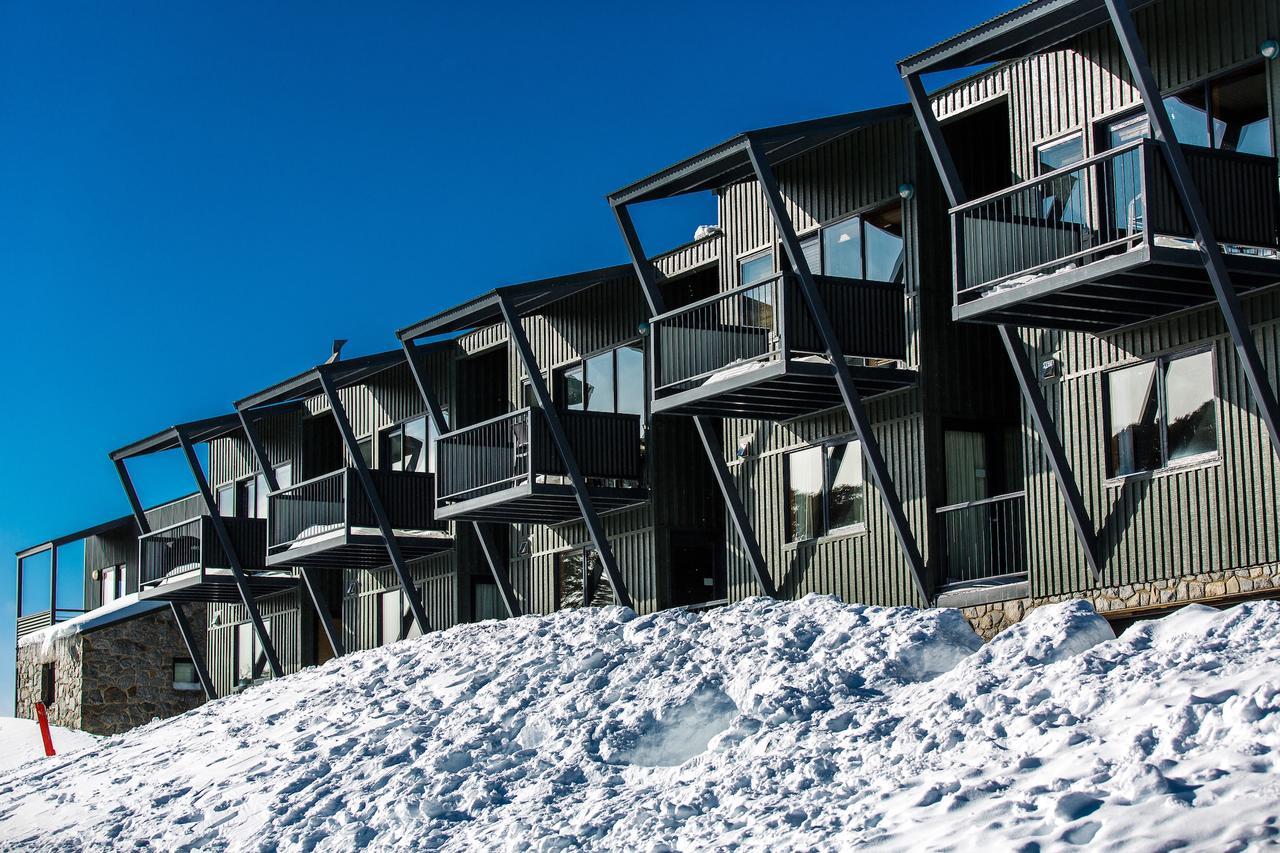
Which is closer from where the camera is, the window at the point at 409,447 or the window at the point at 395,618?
the window at the point at 409,447

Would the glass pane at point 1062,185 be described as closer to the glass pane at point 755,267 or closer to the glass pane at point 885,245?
the glass pane at point 885,245

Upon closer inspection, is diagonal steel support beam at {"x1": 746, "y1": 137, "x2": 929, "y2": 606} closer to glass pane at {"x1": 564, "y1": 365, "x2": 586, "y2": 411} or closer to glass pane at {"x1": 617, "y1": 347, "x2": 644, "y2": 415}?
glass pane at {"x1": 617, "y1": 347, "x2": 644, "y2": 415}

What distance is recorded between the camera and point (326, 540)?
3114 centimetres

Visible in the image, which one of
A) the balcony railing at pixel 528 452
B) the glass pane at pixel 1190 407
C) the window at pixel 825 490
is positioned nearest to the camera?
the glass pane at pixel 1190 407

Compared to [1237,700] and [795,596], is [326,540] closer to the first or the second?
[795,596]

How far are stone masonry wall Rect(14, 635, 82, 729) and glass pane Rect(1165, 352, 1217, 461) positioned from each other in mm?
29417

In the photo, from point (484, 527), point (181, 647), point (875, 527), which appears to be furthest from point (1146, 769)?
point (181, 647)

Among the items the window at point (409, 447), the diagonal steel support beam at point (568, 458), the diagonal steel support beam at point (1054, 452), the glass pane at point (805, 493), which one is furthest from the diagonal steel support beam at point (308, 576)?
the diagonal steel support beam at point (1054, 452)

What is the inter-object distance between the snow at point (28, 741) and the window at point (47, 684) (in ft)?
2.62

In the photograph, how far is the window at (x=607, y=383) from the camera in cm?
2823

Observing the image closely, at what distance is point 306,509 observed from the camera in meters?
32.0

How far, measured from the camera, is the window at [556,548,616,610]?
2892 cm

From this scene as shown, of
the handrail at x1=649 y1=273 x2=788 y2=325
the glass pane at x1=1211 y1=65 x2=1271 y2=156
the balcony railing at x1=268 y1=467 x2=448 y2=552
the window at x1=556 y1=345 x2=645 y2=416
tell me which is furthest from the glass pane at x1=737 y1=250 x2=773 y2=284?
the balcony railing at x1=268 y1=467 x2=448 y2=552

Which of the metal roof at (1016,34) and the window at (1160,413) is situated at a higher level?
the metal roof at (1016,34)
